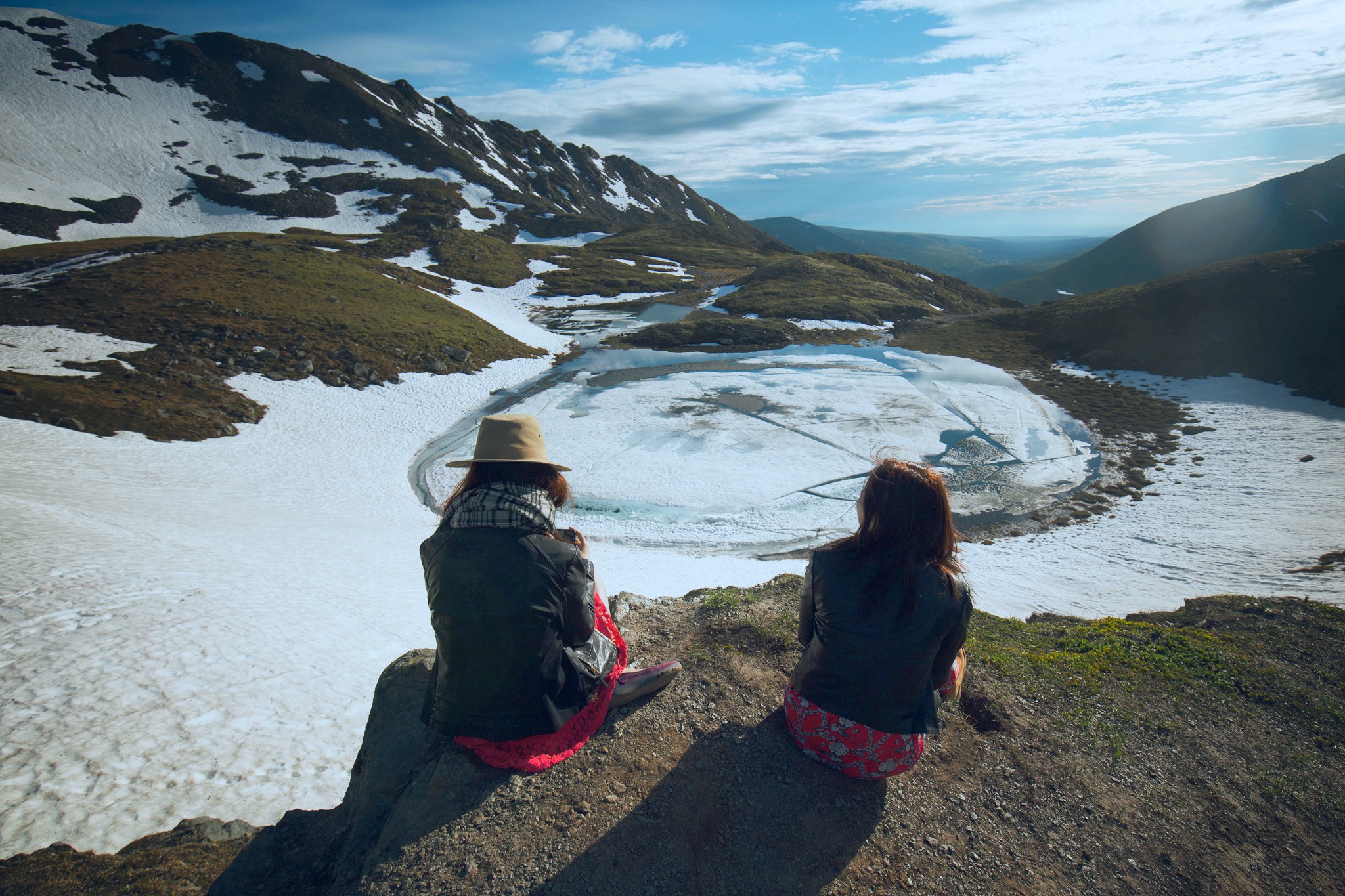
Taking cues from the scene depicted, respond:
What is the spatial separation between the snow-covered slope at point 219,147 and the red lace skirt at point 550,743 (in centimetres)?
7830

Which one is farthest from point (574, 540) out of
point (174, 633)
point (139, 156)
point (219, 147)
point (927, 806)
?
point (219, 147)

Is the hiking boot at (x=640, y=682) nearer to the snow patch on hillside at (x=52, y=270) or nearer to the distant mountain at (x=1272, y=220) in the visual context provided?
the snow patch on hillside at (x=52, y=270)

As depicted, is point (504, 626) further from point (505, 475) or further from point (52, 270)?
point (52, 270)

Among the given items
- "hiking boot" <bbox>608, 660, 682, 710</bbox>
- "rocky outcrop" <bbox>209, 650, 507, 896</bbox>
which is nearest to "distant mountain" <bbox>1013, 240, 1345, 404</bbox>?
"hiking boot" <bbox>608, 660, 682, 710</bbox>

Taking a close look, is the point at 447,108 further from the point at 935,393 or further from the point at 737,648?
the point at 737,648

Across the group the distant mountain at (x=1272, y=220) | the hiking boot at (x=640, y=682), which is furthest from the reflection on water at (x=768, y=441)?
the distant mountain at (x=1272, y=220)

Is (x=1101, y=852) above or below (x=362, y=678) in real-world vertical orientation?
above

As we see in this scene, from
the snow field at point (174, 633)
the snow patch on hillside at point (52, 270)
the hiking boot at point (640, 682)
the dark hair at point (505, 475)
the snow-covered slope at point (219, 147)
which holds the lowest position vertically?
the snow field at point (174, 633)

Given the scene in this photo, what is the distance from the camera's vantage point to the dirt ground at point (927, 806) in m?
3.89

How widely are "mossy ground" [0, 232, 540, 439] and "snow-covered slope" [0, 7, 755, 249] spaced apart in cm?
2866

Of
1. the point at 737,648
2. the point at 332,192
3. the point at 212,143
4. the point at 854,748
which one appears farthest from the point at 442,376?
the point at 212,143

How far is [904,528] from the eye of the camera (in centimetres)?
383

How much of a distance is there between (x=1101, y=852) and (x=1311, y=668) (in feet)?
18.5

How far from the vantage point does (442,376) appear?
114 ft
